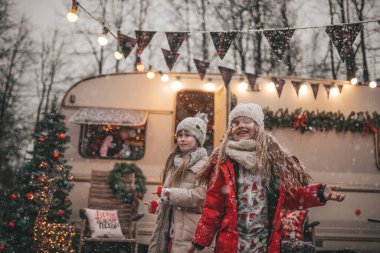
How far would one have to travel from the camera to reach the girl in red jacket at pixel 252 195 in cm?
209

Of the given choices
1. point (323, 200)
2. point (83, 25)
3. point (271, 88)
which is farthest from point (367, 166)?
point (83, 25)

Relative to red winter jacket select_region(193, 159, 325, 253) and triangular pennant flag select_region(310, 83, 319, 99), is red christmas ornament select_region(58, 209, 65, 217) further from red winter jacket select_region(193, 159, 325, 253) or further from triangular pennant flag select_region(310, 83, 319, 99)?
triangular pennant flag select_region(310, 83, 319, 99)

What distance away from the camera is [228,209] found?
7.08 feet

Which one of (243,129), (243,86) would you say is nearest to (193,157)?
(243,129)

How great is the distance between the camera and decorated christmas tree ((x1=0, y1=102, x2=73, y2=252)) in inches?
236

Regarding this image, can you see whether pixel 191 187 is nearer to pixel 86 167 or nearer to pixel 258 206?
pixel 258 206

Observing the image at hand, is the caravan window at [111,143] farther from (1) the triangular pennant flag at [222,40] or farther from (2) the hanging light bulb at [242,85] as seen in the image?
(1) the triangular pennant flag at [222,40]

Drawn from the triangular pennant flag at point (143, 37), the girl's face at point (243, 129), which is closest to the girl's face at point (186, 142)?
the girl's face at point (243, 129)

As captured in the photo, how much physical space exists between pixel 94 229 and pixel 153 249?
3487mm

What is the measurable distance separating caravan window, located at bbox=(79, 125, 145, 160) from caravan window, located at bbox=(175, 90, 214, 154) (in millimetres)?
868

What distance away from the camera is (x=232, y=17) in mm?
15766

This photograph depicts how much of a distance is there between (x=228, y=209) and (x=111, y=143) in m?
5.33

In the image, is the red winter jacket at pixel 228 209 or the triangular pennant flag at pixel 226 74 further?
the triangular pennant flag at pixel 226 74

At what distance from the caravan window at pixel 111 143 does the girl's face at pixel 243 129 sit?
4805mm
